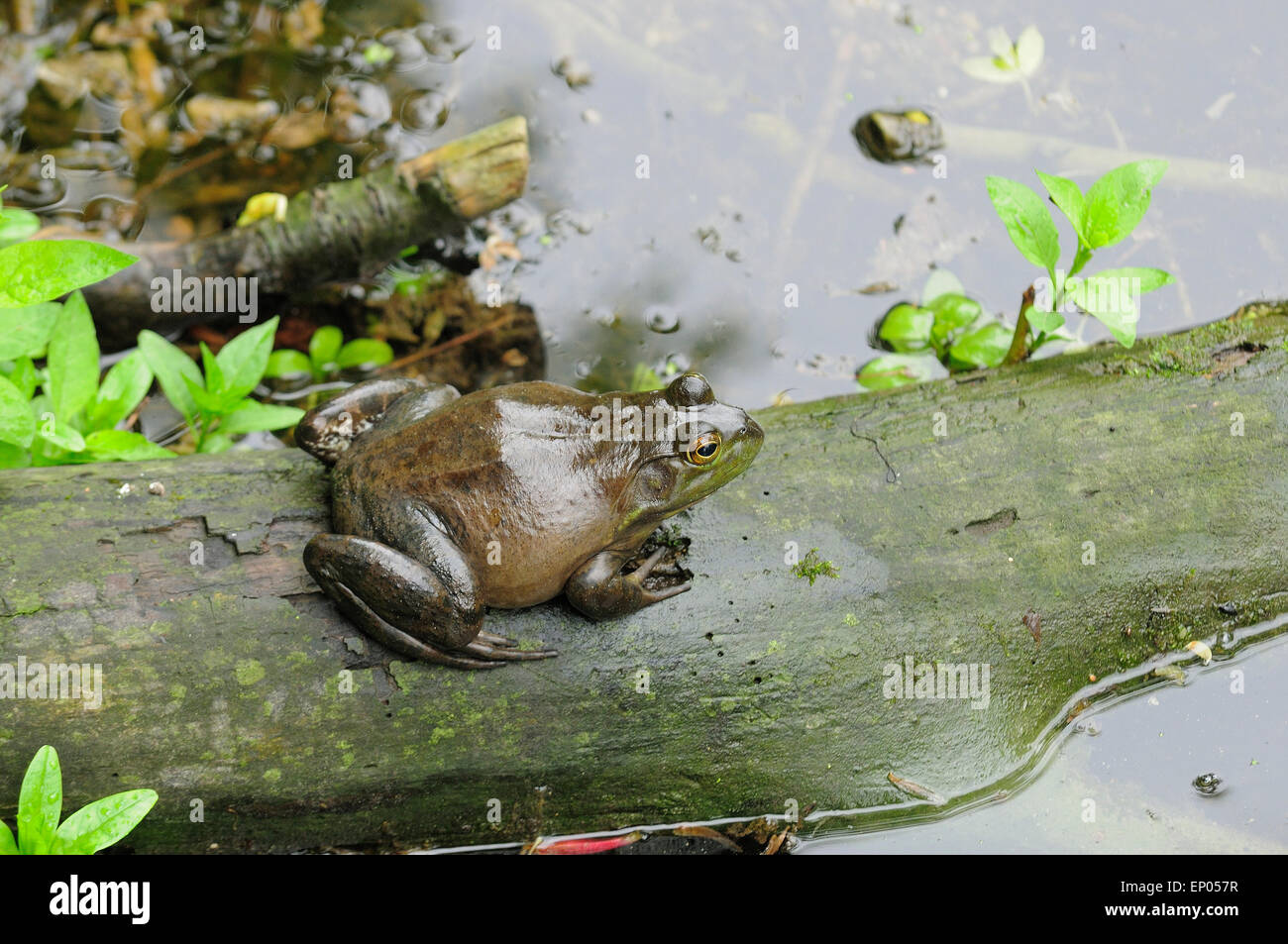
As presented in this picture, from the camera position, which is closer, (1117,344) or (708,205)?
(1117,344)

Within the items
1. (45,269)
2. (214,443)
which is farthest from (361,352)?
(45,269)

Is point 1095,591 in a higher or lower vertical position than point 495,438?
lower

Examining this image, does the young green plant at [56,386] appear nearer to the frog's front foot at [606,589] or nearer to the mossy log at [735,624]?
the mossy log at [735,624]

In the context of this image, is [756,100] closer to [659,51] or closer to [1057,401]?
[659,51]

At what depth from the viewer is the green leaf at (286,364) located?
5.55 metres

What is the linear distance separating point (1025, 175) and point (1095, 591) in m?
3.29

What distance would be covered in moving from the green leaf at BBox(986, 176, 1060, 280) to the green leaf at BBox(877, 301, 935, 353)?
1.23 meters

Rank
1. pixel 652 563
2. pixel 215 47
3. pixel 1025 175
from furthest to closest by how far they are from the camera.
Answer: pixel 215 47, pixel 1025 175, pixel 652 563

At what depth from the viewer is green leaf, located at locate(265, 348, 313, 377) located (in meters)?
5.55

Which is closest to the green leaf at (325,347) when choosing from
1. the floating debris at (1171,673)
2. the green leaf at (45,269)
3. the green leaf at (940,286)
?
the green leaf at (45,269)

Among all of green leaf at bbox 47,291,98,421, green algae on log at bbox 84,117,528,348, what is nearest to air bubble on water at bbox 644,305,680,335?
green algae on log at bbox 84,117,528,348

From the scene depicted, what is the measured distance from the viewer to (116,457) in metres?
4.22

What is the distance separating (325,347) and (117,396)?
140cm

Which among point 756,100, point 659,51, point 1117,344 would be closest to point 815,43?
point 756,100
